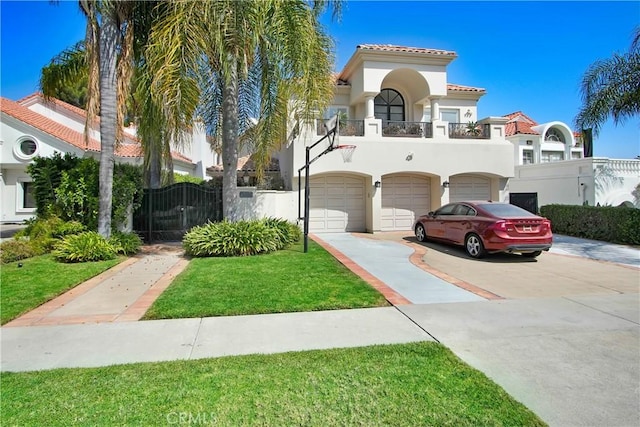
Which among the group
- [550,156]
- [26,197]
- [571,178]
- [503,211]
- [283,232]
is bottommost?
[283,232]

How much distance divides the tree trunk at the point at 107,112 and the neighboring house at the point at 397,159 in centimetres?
682

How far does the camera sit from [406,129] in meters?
15.7

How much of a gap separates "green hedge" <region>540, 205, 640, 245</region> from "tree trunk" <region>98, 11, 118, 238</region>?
660 inches

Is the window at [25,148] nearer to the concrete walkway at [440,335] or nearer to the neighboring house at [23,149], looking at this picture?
the neighboring house at [23,149]

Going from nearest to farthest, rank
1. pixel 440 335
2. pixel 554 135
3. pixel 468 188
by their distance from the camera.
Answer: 1. pixel 440 335
2. pixel 468 188
3. pixel 554 135

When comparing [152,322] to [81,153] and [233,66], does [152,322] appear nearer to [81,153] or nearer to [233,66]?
[233,66]

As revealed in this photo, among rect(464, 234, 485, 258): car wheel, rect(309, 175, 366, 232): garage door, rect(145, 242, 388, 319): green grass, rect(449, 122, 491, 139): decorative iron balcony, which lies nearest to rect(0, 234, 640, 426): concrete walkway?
rect(145, 242, 388, 319): green grass

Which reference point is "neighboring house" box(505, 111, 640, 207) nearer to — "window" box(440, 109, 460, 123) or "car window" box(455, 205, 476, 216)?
"window" box(440, 109, 460, 123)

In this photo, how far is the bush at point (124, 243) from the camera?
9.76 metres

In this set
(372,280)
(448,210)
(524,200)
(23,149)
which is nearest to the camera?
(372,280)

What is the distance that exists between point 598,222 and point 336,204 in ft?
33.3

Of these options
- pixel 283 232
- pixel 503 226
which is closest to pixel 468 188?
pixel 503 226

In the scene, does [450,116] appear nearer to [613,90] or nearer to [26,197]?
[613,90]

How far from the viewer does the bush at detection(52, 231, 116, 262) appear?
8.76 m
